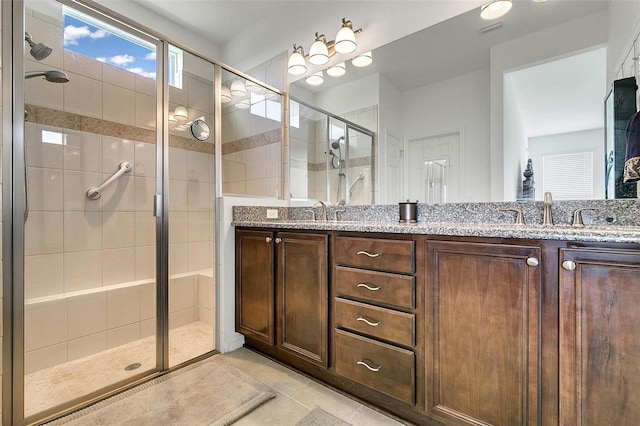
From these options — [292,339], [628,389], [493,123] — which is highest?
[493,123]

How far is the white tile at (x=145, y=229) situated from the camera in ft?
6.10

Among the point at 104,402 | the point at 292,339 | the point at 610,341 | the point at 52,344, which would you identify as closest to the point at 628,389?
the point at 610,341

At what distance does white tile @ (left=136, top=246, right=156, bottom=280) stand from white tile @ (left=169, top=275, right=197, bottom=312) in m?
0.14

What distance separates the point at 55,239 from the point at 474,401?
2.32 m

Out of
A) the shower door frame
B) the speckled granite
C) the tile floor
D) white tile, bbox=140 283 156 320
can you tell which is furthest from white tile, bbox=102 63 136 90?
the tile floor

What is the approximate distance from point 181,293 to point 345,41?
2139 millimetres

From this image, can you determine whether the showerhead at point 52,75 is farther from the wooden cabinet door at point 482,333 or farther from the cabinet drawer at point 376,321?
the wooden cabinet door at point 482,333

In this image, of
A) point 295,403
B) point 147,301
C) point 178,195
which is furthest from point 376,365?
point 178,195

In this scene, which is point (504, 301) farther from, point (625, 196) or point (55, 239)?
point (55, 239)

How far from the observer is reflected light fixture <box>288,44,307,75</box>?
238cm

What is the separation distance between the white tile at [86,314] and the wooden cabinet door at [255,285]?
2.85 feet

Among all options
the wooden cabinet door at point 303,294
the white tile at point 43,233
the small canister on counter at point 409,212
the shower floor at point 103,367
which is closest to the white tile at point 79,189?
the white tile at point 43,233

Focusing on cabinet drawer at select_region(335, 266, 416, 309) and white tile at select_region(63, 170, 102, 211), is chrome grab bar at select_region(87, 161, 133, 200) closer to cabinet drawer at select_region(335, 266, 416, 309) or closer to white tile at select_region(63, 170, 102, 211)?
white tile at select_region(63, 170, 102, 211)

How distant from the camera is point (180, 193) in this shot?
1.97 meters
